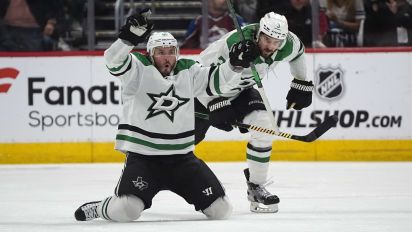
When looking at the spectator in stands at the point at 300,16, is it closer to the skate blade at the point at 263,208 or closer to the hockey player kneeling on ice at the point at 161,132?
the skate blade at the point at 263,208

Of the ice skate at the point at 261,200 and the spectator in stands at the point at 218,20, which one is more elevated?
the spectator in stands at the point at 218,20

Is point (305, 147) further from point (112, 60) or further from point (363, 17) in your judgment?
point (112, 60)

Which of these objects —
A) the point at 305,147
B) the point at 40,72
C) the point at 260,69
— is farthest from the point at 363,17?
the point at 260,69

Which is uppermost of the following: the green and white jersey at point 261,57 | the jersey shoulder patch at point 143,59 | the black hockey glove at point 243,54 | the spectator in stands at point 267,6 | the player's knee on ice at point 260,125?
the black hockey glove at point 243,54

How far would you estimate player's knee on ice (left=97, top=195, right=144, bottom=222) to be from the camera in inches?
190

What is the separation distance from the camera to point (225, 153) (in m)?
8.66

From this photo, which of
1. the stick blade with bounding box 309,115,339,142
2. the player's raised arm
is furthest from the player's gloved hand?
the stick blade with bounding box 309,115,339,142

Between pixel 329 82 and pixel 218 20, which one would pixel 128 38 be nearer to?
pixel 218 20

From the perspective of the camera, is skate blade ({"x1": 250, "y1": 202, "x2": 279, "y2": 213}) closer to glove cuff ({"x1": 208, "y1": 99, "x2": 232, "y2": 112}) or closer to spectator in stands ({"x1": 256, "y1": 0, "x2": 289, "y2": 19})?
glove cuff ({"x1": 208, "y1": 99, "x2": 232, "y2": 112})

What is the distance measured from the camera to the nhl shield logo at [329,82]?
8602 millimetres

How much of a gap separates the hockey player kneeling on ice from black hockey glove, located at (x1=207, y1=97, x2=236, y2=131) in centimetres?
87

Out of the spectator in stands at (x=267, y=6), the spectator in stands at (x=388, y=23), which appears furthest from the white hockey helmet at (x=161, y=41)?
the spectator in stands at (x=388, y=23)

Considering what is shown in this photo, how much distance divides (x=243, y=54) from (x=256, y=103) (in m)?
0.96

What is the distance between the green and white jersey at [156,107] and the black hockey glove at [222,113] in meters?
0.89
